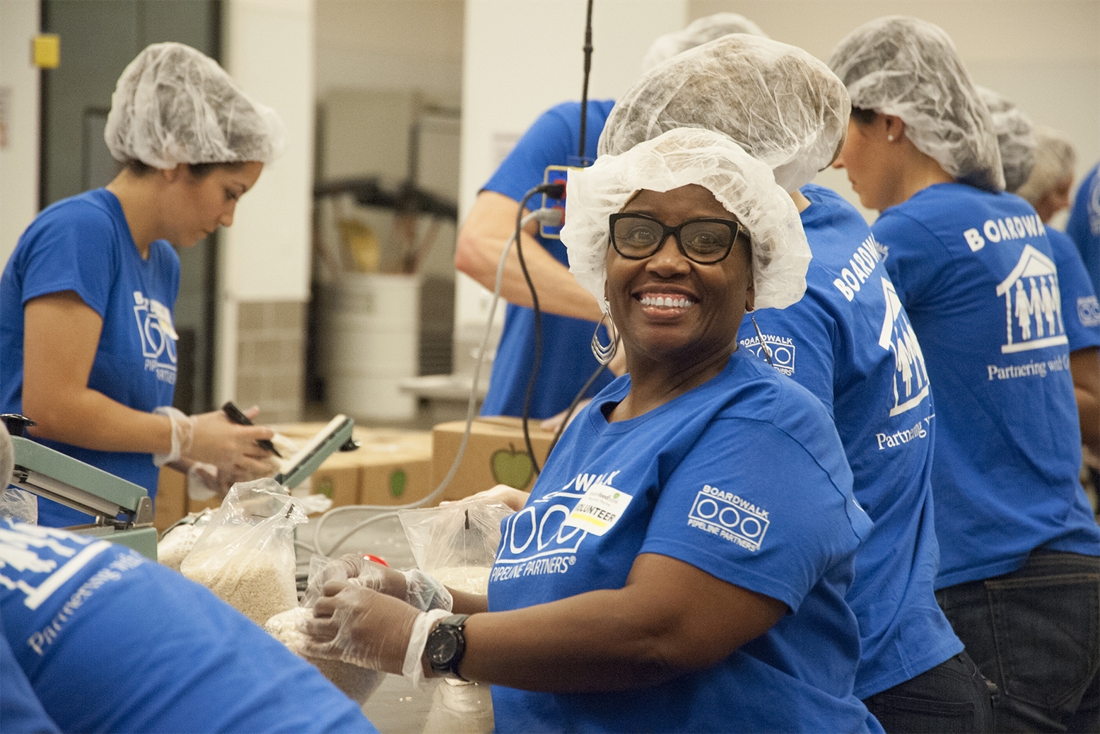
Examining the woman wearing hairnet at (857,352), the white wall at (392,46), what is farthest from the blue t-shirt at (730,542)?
the white wall at (392,46)

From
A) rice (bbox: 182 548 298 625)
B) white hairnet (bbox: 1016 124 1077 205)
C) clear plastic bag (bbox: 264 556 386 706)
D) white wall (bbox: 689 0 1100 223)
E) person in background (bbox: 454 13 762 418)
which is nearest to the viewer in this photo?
clear plastic bag (bbox: 264 556 386 706)

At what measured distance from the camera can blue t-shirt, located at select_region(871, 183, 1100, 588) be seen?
1749mm

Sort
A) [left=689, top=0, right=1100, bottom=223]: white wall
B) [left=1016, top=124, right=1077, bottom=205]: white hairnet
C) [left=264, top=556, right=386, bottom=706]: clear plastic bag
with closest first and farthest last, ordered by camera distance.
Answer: [left=264, top=556, right=386, bottom=706]: clear plastic bag, [left=1016, top=124, right=1077, bottom=205]: white hairnet, [left=689, top=0, right=1100, bottom=223]: white wall

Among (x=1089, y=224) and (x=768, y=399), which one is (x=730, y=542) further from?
(x=1089, y=224)

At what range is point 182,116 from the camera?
208 centimetres

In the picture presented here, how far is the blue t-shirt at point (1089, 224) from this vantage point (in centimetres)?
394

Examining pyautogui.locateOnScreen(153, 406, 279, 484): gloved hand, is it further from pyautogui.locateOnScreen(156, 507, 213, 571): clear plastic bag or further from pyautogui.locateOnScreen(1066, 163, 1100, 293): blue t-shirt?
pyautogui.locateOnScreen(1066, 163, 1100, 293): blue t-shirt

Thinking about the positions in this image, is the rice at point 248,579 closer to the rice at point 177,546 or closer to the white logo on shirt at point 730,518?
the rice at point 177,546

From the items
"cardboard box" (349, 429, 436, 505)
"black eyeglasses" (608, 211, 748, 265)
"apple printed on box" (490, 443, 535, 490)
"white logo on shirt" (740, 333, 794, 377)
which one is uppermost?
"black eyeglasses" (608, 211, 748, 265)

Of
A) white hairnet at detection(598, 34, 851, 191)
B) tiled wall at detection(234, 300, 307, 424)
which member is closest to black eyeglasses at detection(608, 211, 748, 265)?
white hairnet at detection(598, 34, 851, 191)

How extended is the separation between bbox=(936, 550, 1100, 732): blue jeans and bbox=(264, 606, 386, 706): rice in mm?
1002

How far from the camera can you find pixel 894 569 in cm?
138

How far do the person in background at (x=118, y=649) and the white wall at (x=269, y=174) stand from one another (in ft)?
14.9

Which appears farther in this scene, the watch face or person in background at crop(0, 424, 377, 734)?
the watch face
